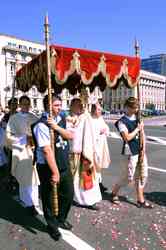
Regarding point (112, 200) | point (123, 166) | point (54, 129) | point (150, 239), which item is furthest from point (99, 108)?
point (150, 239)

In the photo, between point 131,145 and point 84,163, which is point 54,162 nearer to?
point 84,163

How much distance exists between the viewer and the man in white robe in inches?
230

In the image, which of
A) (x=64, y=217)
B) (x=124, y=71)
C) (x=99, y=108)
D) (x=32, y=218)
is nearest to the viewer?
(x=64, y=217)

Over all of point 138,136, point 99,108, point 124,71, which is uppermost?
point 124,71

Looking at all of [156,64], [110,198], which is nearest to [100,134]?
[110,198]

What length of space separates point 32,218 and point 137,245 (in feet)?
5.92

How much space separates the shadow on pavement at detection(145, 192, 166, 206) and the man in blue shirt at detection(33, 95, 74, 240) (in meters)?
2.07

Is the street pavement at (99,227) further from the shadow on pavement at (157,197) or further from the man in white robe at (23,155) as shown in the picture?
the man in white robe at (23,155)

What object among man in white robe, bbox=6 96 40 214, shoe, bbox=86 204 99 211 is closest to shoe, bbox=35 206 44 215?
man in white robe, bbox=6 96 40 214

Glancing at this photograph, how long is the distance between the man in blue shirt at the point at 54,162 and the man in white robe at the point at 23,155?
1.11m

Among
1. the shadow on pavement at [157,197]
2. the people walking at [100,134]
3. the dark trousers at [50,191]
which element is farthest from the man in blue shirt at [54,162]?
the shadow on pavement at [157,197]

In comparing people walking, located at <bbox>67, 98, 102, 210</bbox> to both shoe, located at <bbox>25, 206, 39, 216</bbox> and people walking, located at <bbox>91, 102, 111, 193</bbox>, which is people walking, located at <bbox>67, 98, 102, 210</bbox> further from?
shoe, located at <bbox>25, 206, 39, 216</bbox>

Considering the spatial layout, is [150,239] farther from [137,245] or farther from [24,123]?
[24,123]

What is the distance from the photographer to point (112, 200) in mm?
6219
